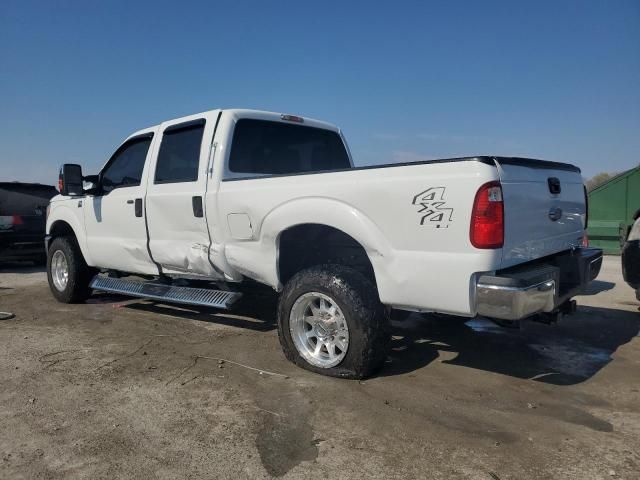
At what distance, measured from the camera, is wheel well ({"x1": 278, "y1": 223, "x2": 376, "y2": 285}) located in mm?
4148

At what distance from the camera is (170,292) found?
5191 millimetres

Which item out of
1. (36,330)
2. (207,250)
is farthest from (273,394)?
(36,330)

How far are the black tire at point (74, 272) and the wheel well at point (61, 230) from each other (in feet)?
0.47

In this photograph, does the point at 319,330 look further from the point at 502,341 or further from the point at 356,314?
the point at 502,341

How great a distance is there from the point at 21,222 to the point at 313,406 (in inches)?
346

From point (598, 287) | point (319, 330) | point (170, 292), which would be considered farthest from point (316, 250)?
point (598, 287)

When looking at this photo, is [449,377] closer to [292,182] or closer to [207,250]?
[292,182]

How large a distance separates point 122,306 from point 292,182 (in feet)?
12.2

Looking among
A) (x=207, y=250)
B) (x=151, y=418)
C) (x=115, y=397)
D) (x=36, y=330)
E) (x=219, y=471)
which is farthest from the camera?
(x=36, y=330)

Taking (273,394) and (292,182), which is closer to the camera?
(273,394)

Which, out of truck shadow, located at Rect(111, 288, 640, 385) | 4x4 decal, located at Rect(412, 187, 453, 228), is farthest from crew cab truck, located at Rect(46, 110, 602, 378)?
truck shadow, located at Rect(111, 288, 640, 385)

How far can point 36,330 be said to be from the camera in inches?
209

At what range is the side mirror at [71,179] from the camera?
5871mm

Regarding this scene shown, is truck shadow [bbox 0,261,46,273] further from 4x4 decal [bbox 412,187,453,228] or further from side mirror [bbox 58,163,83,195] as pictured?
4x4 decal [bbox 412,187,453,228]
